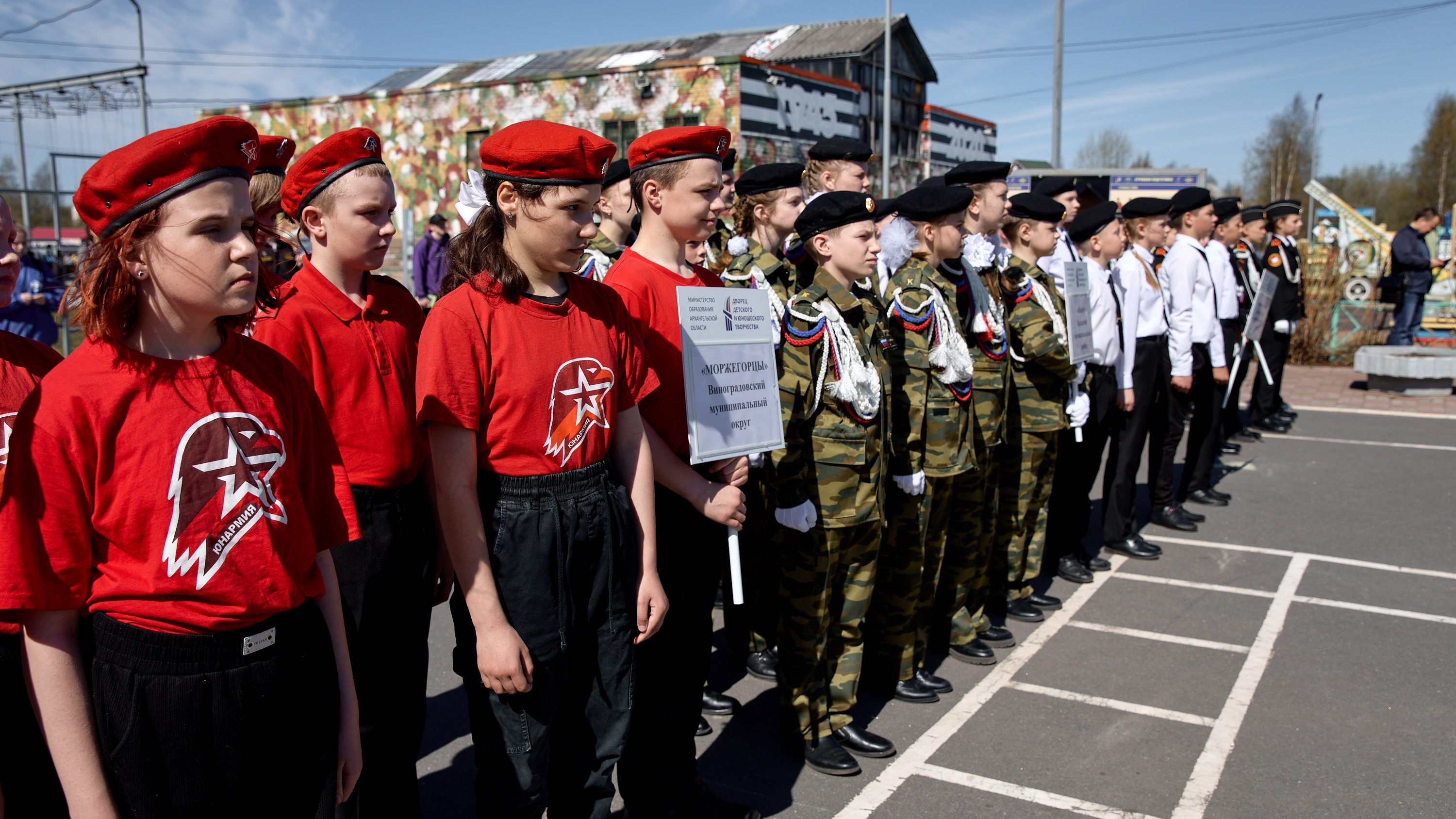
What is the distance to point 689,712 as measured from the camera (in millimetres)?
3078

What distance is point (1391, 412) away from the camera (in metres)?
11.3

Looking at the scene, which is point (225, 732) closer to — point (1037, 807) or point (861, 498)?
point (861, 498)

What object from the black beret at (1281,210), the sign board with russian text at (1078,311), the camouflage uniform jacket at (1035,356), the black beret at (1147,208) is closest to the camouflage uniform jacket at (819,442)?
the camouflage uniform jacket at (1035,356)

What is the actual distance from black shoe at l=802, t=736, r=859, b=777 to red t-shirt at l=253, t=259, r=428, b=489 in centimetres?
190

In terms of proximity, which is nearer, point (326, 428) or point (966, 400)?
point (326, 428)

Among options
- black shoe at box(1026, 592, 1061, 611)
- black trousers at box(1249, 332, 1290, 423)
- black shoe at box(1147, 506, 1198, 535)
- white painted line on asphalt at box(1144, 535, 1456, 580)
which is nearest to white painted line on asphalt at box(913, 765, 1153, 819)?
black shoe at box(1026, 592, 1061, 611)

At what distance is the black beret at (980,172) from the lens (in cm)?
486

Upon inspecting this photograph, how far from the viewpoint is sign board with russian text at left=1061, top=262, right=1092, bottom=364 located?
196 inches

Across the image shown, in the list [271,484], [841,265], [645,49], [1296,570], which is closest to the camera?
[271,484]

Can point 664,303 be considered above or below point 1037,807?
above

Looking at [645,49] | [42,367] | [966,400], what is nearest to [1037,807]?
[966,400]

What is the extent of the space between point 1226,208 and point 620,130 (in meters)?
16.2

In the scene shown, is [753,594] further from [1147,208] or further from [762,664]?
[1147,208]

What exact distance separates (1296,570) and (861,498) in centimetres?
407
